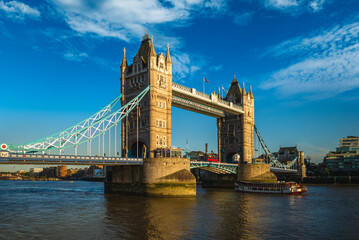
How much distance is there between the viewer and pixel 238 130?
307 ft

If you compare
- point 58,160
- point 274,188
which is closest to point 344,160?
point 274,188

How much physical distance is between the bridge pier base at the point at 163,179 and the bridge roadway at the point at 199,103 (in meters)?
18.8

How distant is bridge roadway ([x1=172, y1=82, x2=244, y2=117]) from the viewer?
71125 mm

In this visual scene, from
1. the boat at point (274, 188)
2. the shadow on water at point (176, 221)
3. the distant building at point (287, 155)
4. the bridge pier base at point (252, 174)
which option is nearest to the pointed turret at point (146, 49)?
the shadow on water at point (176, 221)

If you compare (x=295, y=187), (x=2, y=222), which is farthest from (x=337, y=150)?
(x=2, y=222)

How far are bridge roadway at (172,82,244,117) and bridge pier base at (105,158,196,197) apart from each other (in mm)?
18807

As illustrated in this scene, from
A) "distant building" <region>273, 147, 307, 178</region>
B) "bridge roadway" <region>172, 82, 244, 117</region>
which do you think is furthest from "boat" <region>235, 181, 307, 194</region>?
"distant building" <region>273, 147, 307, 178</region>

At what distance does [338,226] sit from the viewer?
102 feet

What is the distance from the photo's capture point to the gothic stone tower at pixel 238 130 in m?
92.9

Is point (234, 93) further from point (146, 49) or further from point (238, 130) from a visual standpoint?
point (146, 49)

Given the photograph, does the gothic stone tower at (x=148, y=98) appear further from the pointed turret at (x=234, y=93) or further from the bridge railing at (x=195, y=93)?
the pointed turret at (x=234, y=93)

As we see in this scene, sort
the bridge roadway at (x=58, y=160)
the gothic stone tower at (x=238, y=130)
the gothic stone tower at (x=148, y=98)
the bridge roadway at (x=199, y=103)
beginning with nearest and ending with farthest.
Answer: the bridge roadway at (x=58, y=160) → the gothic stone tower at (x=148, y=98) → the bridge roadway at (x=199, y=103) → the gothic stone tower at (x=238, y=130)

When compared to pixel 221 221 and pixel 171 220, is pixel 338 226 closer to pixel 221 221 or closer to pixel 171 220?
pixel 221 221

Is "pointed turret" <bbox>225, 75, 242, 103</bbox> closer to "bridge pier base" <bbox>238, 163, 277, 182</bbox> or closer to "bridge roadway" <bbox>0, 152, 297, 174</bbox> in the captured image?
"bridge pier base" <bbox>238, 163, 277, 182</bbox>
